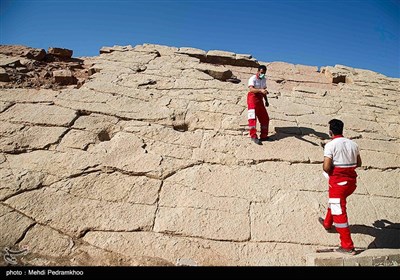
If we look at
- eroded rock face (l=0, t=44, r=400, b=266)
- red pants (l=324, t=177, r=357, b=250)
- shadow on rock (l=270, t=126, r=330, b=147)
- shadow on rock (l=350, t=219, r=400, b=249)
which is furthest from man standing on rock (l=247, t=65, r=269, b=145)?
shadow on rock (l=350, t=219, r=400, b=249)

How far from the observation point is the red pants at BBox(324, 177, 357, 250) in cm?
274

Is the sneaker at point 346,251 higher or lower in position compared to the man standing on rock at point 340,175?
lower

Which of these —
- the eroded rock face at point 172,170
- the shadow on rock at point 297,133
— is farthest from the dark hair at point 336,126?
the shadow on rock at point 297,133

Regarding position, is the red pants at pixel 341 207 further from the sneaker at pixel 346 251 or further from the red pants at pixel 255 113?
the red pants at pixel 255 113

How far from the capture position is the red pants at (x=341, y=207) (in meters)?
2.74

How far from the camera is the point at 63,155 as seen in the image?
3.74 metres

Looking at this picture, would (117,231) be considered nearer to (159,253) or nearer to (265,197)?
(159,253)

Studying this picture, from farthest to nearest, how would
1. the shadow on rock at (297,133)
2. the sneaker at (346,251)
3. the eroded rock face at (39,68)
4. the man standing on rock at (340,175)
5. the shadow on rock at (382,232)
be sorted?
the eroded rock face at (39,68), the shadow on rock at (297,133), the shadow on rock at (382,232), the man standing on rock at (340,175), the sneaker at (346,251)

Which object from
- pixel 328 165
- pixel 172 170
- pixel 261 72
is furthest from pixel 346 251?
pixel 261 72

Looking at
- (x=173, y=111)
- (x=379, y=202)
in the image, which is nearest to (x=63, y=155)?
(x=173, y=111)

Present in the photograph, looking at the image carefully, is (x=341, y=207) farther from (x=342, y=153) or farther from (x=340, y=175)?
(x=342, y=153)

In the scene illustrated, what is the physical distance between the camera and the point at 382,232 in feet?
10.6

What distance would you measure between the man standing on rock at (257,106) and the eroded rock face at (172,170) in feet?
0.66
